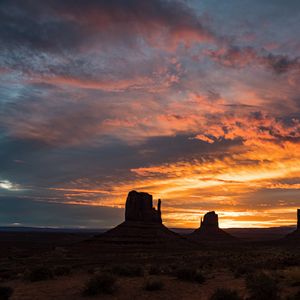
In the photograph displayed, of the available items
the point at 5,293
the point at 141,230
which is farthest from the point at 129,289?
the point at 141,230

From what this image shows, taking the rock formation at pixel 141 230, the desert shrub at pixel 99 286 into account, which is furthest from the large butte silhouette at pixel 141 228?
the desert shrub at pixel 99 286

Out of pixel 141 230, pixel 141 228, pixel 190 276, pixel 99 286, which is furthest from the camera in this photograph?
pixel 141 228

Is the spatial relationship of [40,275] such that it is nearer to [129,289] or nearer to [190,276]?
[129,289]

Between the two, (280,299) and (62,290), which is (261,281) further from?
(62,290)

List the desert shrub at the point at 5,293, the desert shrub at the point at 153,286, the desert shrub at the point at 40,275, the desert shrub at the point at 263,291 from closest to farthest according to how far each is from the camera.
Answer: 1. the desert shrub at the point at 263,291
2. the desert shrub at the point at 5,293
3. the desert shrub at the point at 153,286
4. the desert shrub at the point at 40,275

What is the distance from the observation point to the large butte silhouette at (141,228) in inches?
3492

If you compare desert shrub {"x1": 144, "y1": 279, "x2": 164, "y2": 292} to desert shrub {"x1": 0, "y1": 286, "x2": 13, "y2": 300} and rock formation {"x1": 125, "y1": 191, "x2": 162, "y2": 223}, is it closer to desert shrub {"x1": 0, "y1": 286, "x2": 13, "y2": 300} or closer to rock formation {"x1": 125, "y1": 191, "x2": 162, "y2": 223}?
desert shrub {"x1": 0, "y1": 286, "x2": 13, "y2": 300}

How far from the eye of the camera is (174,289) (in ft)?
69.0

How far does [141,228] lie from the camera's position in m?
100

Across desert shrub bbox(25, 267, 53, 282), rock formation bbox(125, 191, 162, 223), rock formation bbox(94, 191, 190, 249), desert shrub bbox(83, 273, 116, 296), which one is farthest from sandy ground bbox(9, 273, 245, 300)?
rock formation bbox(125, 191, 162, 223)

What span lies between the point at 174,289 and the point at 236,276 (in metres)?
7.34

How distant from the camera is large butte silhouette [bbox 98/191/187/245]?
88.7m

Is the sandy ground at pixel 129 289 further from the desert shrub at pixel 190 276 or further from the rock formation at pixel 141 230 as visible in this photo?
the rock formation at pixel 141 230

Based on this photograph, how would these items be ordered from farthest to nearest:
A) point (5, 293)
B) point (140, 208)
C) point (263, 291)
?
point (140, 208), point (5, 293), point (263, 291)
